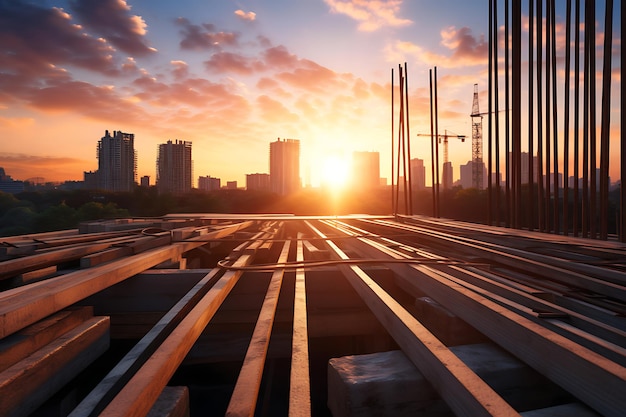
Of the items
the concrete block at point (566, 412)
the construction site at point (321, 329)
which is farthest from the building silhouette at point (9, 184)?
the concrete block at point (566, 412)

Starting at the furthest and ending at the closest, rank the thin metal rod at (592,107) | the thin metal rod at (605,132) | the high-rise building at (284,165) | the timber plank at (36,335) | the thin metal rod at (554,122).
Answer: the high-rise building at (284,165) → the thin metal rod at (554,122) → the thin metal rod at (592,107) → the thin metal rod at (605,132) → the timber plank at (36,335)

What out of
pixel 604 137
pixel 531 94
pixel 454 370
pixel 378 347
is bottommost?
pixel 378 347

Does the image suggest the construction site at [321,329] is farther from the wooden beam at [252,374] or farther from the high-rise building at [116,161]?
the high-rise building at [116,161]

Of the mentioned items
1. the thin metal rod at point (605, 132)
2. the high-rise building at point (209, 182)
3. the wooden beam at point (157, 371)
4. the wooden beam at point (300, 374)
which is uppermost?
the high-rise building at point (209, 182)

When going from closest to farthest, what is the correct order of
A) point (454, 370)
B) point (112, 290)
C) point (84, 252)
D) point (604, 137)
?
1. point (454, 370)
2. point (112, 290)
3. point (84, 252)
4. point (604, 137)

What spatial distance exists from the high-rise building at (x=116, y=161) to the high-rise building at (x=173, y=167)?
35.3 ft

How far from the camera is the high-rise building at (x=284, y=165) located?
110m

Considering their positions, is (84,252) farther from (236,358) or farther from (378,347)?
(378,347)

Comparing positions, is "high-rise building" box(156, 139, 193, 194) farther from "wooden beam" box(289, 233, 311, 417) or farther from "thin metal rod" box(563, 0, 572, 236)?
"wooden beam" box(289, 233, 311, 417)

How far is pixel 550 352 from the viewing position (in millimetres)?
1265

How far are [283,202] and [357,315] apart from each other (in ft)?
184

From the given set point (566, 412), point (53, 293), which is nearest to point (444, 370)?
point (566, 412)

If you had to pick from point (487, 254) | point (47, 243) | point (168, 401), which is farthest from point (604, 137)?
point (47, 243)

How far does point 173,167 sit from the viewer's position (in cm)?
8781
